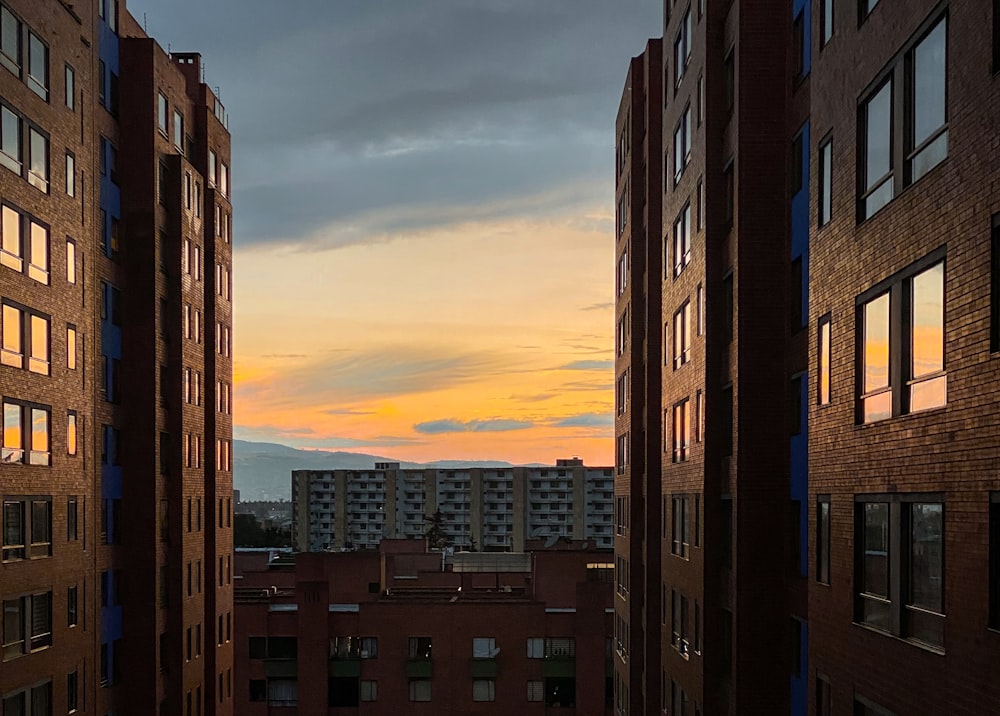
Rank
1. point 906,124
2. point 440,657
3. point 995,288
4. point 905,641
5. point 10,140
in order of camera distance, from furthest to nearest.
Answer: point 440,657 → point 10,140 → point 906,124 → point 905,641 → point 995,288

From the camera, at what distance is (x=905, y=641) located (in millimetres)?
14094

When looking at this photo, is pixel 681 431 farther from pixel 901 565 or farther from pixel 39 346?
pixel 39 346

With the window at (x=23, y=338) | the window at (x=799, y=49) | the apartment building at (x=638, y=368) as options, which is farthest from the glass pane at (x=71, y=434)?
the window at (x=799, y=49)

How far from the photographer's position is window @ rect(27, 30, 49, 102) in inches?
1264

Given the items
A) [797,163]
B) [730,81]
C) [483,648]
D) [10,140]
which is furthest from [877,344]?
[483,648]

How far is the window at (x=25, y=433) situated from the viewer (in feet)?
99.4

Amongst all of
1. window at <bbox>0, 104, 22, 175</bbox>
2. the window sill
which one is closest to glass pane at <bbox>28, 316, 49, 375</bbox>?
window at <bbox>0, 104, 22, 175</bbox>

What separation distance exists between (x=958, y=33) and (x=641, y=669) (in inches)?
1421

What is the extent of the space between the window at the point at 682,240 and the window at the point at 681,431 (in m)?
4.30

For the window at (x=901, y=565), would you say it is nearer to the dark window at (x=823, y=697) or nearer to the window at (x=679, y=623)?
the dark window at (x=823, y=697)

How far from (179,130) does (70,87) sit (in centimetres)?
1142

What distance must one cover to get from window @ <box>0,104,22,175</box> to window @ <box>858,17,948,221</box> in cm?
2397

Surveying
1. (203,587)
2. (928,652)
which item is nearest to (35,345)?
(203,587)

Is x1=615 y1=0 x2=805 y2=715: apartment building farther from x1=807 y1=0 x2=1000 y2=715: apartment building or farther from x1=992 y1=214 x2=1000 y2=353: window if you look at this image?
x1=992 y1=214 x2=1000 y2=353: window
